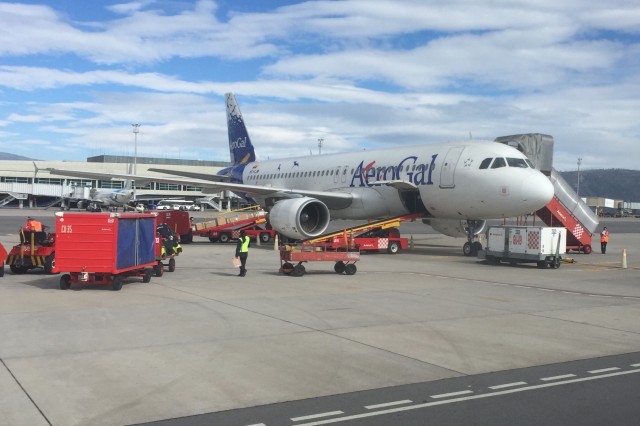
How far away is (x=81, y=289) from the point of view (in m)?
15.8

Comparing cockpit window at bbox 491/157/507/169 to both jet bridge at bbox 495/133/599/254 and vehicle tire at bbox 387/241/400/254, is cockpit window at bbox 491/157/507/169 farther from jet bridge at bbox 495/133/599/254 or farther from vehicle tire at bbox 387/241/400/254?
vehicle tire at bbox 387/241/400/254

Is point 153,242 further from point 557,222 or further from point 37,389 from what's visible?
point 557,222

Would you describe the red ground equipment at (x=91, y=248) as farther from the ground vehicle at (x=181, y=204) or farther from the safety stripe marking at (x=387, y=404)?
the ground vehicle at (x=181, y=204)

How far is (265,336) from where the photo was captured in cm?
1035

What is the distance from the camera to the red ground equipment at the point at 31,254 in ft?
62.1

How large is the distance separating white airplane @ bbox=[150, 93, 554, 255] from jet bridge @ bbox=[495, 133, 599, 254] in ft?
11.1

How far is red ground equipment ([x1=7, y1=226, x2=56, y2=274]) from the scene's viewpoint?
18922 mm

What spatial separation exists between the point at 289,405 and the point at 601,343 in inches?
230

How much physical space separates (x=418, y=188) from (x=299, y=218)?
5.12 m

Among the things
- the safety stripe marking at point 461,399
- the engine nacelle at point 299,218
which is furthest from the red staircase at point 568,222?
the safety stripe marking at point 461,399

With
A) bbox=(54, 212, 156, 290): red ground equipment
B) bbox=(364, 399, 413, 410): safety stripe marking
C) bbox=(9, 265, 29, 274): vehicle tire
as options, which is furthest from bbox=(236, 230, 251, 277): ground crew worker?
bbox=(364, 399, 413, 410): safety stripe marking

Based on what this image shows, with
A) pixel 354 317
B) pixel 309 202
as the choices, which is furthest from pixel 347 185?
pixel 354 317

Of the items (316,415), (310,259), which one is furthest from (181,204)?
(316,415)

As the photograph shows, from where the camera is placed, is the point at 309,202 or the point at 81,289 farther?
the point at 309,202
